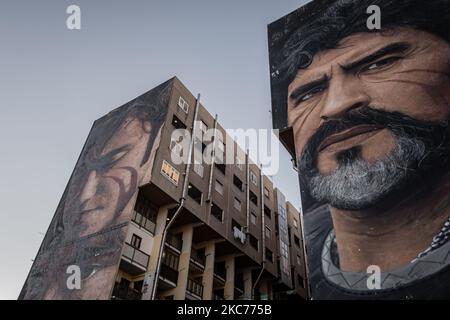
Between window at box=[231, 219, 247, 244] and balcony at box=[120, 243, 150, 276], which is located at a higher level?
window at box=[231, 219, 247, 244]

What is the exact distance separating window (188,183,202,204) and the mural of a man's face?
10.4 metres

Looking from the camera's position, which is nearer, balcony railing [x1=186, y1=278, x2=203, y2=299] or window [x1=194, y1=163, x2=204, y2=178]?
balcony railing [x1=186, y1=278, x2=203, y2=299]

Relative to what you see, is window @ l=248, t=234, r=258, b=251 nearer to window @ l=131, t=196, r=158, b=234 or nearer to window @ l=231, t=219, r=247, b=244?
window @ l=231, t=219, r=247, b=244

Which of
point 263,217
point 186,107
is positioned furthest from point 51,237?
point 263,217

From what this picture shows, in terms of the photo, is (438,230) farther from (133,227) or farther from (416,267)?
(133,227)

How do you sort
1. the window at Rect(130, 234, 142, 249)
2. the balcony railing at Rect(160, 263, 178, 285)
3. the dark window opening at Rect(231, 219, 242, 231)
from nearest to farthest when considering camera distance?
the window at Rect(130, 234, 142, 249) < the balcony railing at Rect(160, 263, 178, 285) < the dark window opening at Rect(231, 219, 242, 231)

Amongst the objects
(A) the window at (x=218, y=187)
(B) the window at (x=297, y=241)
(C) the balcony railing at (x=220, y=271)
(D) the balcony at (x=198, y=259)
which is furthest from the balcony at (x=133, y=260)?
(B) the window at (x=297, y=241)

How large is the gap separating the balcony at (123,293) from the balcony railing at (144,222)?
457 centimetres

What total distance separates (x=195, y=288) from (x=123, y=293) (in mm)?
7036

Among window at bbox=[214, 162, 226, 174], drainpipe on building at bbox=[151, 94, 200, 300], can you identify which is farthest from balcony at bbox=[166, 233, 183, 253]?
window at bbox=[214, 162, 226, 174]

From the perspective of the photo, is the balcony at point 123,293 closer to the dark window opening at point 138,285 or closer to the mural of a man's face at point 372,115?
the dark window opening at point 138,285

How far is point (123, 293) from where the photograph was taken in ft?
82.2

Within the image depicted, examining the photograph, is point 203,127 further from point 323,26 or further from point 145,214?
point 323,26

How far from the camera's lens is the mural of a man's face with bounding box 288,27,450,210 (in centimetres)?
2167
